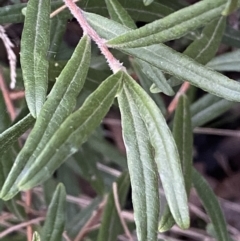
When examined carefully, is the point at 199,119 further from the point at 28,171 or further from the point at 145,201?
the point at 28,171

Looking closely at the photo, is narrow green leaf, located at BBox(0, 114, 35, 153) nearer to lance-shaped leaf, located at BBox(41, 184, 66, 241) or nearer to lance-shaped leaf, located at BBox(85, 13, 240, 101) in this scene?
lance-shaped leaf, located at BBox(85, 13, 240, 101)

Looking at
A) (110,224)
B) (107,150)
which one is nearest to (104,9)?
(110,224)

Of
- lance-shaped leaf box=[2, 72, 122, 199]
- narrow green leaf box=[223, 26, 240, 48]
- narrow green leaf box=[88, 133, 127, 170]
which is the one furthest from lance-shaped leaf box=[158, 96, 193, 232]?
narrow green leaf box=[88, 133, 127, 170]

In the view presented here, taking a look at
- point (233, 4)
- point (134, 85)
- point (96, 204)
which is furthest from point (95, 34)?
point (96, 204)

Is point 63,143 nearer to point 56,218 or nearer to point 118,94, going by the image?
point 118,94

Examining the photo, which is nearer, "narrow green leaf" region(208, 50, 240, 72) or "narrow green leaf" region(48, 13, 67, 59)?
"narrow green leaf" region(48, 13, 67, 59)
